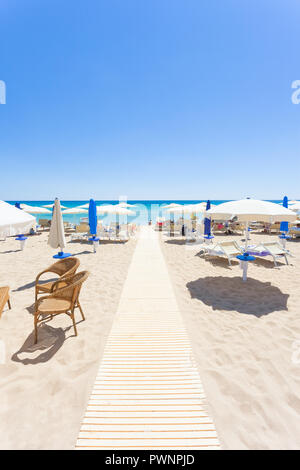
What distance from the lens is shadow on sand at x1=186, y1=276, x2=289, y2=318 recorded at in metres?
4.39

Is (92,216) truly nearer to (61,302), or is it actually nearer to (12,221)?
(61,302)

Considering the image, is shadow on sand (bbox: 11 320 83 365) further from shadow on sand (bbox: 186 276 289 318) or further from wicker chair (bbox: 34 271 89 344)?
shadow on sand (bbox: 186 276 289 318)

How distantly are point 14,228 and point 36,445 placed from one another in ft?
7.96

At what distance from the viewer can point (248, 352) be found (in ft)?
9.77

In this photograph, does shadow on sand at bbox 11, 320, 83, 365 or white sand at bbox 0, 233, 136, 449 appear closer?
white sand at bbox 0, 233, 136, 449

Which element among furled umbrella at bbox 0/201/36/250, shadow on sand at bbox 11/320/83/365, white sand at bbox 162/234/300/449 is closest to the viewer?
white sand at bbox 162/234/300/449

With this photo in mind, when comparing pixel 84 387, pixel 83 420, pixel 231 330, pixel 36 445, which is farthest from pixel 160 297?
pixel 36 445

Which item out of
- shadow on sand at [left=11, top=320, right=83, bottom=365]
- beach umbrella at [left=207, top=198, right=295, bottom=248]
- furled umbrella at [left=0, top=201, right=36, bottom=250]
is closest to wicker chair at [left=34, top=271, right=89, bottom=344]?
shadow on sand at [left=11, top=320, right=83, bottom=365]

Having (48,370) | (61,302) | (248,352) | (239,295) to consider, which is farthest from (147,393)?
(239,295)

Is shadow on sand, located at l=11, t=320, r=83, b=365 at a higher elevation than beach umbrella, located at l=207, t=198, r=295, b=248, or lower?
lower

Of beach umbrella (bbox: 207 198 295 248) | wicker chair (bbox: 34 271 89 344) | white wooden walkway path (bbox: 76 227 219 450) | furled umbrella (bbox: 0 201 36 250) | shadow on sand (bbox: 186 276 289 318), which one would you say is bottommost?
white wooden walkway path (bbox: 76 227 219 450)

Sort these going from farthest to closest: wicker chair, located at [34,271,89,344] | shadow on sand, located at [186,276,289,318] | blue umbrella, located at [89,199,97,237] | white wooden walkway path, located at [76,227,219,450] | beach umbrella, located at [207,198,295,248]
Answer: blue umbrella, located at [89,199,97,237] < beach umbrella, located at [207,198,295,248] < shadow on sand, located at [186,276,289,318] < wicker chair, located at [34,271,89,344] < white wooden walkway path, located at [76,227,219,450]
